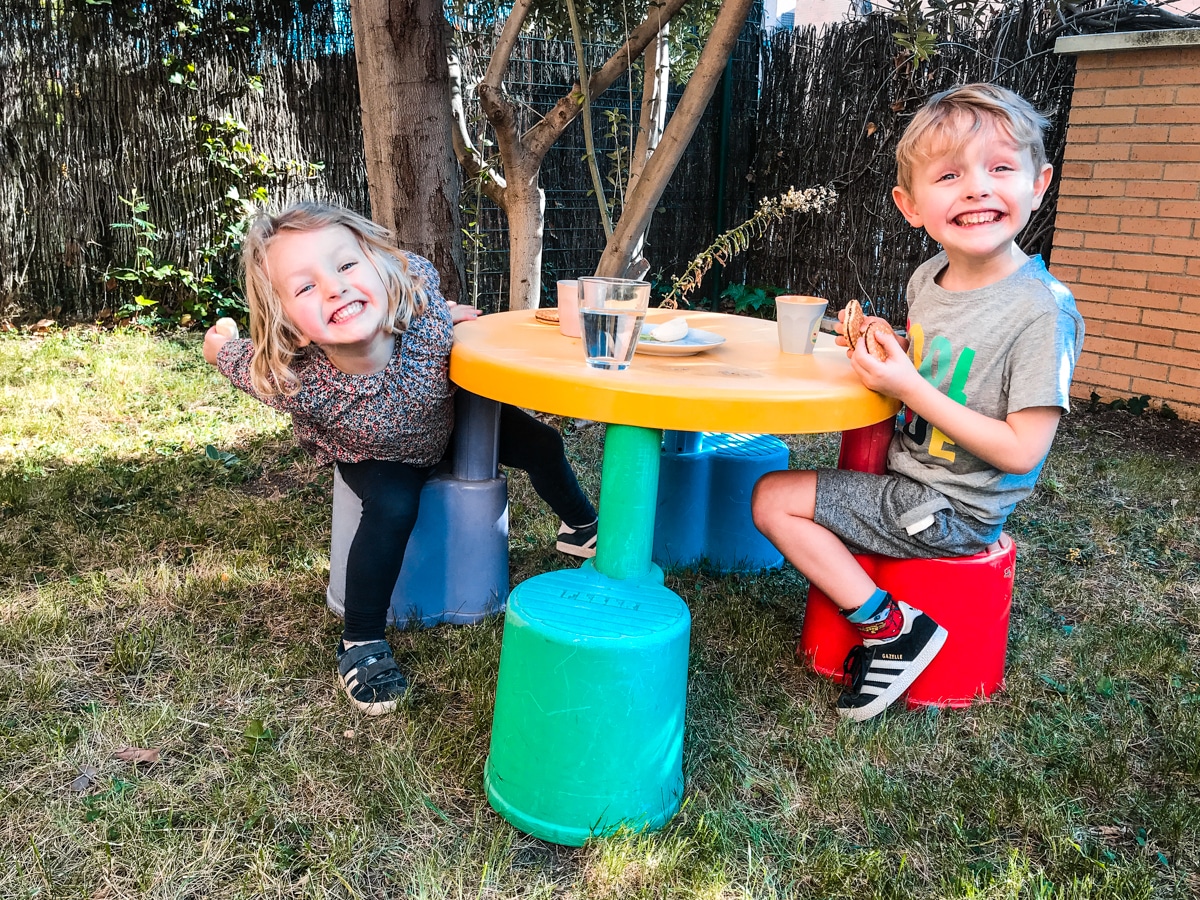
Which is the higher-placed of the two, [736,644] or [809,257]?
[809,257]

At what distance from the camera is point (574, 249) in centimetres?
679

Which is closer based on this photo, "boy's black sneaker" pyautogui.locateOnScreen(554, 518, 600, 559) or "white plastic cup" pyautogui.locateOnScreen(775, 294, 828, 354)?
"white plastic cup" pyautogui.locateOnScreen(775, 294, 828, 354)

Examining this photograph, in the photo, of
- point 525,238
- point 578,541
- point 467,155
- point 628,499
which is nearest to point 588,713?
point 628,499

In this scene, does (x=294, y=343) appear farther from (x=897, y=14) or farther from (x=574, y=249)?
(x=574, y=249)

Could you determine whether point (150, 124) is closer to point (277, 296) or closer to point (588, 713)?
point (277, 296)

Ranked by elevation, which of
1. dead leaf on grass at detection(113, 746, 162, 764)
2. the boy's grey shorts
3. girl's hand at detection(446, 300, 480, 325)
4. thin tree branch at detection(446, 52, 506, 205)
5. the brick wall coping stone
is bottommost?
dead leaf on grass at detection(113, 746, 162, 764)

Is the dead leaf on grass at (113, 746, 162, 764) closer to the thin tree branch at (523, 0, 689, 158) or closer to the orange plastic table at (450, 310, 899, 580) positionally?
the orange plastic table at (450, 310, 899, 580)

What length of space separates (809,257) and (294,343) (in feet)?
18.3

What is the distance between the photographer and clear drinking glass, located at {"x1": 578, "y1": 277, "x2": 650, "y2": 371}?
1.71m

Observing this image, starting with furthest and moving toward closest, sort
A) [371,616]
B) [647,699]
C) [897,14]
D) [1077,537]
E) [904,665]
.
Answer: [1077,537], [897,14], [371,616], [904,665], [647,699]

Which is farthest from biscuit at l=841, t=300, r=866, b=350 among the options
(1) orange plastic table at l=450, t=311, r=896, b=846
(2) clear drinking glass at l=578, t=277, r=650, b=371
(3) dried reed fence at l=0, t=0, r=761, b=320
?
(3) dried reed fence at l=0, t=0, r=761, b=320

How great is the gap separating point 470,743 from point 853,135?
586cm

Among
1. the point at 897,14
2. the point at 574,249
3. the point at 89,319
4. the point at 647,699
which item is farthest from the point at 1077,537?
the point at 89,319

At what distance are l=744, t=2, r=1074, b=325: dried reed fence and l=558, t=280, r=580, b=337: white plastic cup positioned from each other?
166 inches
